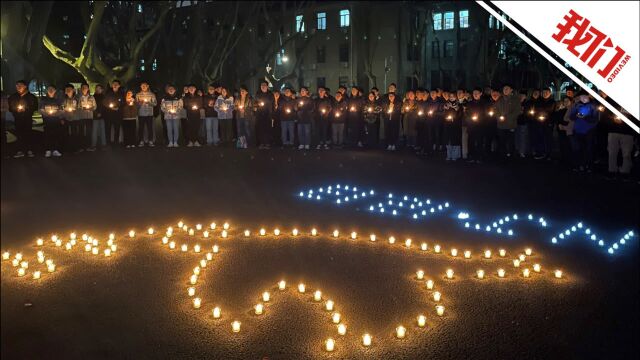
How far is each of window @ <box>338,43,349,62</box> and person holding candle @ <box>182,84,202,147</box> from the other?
3536cm

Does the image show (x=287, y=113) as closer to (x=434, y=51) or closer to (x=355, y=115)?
(x=355, y=115)

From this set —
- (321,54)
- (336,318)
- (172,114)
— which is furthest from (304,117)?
(321,54)

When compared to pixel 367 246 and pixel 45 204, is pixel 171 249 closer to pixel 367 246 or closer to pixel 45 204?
pixel 367 246

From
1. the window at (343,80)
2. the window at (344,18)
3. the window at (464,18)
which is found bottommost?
the window at (343,80)

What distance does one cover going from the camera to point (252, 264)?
650cm

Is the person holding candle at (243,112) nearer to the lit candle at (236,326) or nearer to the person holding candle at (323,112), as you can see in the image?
the person holding candle at (323,112)

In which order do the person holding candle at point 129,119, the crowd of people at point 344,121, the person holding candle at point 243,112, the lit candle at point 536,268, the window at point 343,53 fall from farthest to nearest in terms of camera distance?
the window at point 343,53 → the person holding candle at point 243,112 → the person holding candle at point 129,119 → the crowd of people at point 344,121 → the lit candle at point 536,268

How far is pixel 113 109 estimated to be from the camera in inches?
664

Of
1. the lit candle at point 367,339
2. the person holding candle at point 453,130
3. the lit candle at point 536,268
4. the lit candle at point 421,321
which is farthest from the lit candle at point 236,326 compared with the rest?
the person holding candle at point 453,130

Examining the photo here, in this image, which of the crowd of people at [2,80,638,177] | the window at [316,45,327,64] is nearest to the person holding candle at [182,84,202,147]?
the crowd of people at [2,80,638,177]

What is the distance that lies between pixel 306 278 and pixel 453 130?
979cm

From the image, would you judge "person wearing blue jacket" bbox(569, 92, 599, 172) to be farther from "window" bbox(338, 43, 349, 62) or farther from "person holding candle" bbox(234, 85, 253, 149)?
"window" bbox(338, 43, 349, 62)

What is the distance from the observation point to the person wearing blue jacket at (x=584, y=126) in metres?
12.7

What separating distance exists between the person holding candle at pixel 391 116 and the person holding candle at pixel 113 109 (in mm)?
7770
